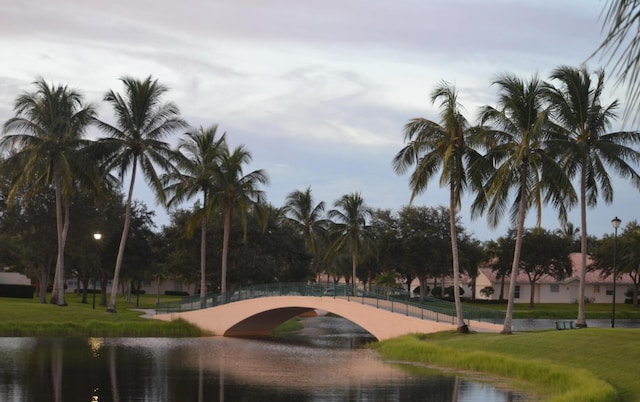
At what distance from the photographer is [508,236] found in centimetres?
9419

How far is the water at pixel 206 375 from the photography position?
82.8 feet

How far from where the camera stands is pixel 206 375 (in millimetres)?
30906

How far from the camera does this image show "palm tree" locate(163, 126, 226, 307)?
2275 inches

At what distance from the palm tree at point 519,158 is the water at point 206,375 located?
28.1 ft

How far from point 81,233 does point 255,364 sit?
1202 inches

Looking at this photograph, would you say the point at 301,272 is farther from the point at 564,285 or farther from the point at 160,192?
the point at 564,285

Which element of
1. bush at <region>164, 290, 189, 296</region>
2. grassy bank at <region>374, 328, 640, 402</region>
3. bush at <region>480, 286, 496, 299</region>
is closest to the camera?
grassy bank at <region>374, 328, 640, 402</region>

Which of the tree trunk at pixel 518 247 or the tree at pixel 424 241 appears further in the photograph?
the tree at pixel 424 241

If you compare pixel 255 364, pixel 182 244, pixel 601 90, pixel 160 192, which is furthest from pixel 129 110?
pixel 601 90

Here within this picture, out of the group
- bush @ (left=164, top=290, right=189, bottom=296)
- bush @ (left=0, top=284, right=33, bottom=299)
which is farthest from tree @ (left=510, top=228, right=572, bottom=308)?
bush @ (left=0, top=284, right=33, bottom=299)

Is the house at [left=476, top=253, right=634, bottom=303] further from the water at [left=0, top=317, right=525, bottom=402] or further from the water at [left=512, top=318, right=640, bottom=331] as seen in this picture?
the water at [left=0, top=317, right=525, bottom=402]

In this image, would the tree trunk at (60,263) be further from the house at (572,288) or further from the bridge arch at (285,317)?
the house at (572,288)

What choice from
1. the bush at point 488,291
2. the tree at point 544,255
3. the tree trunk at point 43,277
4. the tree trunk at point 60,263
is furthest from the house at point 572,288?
the tree trunk at point 60,263

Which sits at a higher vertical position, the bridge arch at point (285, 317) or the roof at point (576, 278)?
the roof at point (576, 278)
